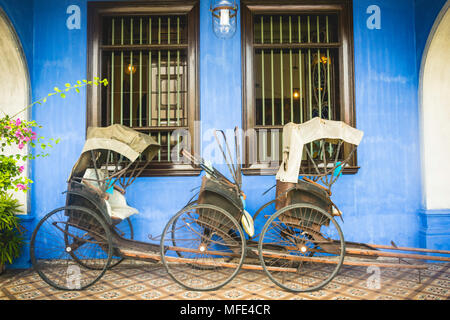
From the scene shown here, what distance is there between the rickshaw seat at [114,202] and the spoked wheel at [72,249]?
8.8 inches

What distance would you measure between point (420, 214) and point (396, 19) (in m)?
2.84

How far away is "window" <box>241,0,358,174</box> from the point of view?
5.02 metres

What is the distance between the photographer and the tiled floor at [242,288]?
11.8 ft

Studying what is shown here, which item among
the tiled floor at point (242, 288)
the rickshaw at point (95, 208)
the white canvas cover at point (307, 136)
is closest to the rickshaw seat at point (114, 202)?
the rickshaw at point (95, 208)

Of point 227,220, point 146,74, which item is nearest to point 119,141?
point 227,220

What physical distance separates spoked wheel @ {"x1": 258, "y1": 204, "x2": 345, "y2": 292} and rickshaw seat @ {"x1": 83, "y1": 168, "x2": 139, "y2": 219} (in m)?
1.65

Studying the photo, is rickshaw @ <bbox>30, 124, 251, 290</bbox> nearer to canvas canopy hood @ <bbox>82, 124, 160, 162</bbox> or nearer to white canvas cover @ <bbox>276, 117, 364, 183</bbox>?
canvas canopy hood @ <bbox>82, 124, 160, 162</bbox>

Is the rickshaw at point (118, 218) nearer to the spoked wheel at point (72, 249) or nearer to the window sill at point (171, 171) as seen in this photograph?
the spoked wheel at point (72, 249)

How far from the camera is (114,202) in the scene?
171 inches

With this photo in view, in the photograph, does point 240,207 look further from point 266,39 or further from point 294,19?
point 294,19

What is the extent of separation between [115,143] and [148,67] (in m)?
1.78

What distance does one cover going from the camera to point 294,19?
17.1 ft

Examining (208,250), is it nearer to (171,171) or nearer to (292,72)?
(171,171)

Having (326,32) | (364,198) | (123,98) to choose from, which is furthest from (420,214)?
(123,98)
